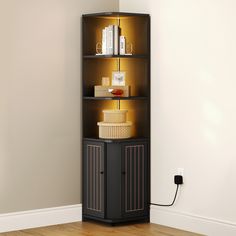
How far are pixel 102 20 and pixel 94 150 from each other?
3.83 feet

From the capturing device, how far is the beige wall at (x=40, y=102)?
17.9 feet

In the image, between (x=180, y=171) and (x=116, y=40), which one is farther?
(x=116, y=40)

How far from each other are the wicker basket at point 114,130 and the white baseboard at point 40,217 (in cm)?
71

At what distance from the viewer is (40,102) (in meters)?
5.64

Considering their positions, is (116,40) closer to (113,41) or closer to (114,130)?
(113,41)

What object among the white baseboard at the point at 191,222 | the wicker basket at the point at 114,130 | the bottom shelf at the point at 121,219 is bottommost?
the bottom shelf at the point at 121,219

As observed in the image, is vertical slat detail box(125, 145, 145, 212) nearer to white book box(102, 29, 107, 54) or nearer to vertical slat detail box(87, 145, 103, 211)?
vertical slat detail box(87, 145, 103, 211)

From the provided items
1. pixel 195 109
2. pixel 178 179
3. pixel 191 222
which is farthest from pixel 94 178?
pixel 195 109

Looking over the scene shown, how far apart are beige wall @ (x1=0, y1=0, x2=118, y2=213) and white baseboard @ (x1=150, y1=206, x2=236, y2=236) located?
2.42 feet

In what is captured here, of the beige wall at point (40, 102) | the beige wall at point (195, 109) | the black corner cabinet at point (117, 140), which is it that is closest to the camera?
the beige wall at point (195, 109)

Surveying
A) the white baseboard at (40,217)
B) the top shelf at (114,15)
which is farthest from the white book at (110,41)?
the white baseboard at (40,217)

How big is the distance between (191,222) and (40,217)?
1276 millimetres

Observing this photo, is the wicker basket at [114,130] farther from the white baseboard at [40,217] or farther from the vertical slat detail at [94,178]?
the white baseboard at [40,217]

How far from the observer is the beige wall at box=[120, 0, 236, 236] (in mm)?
5105
